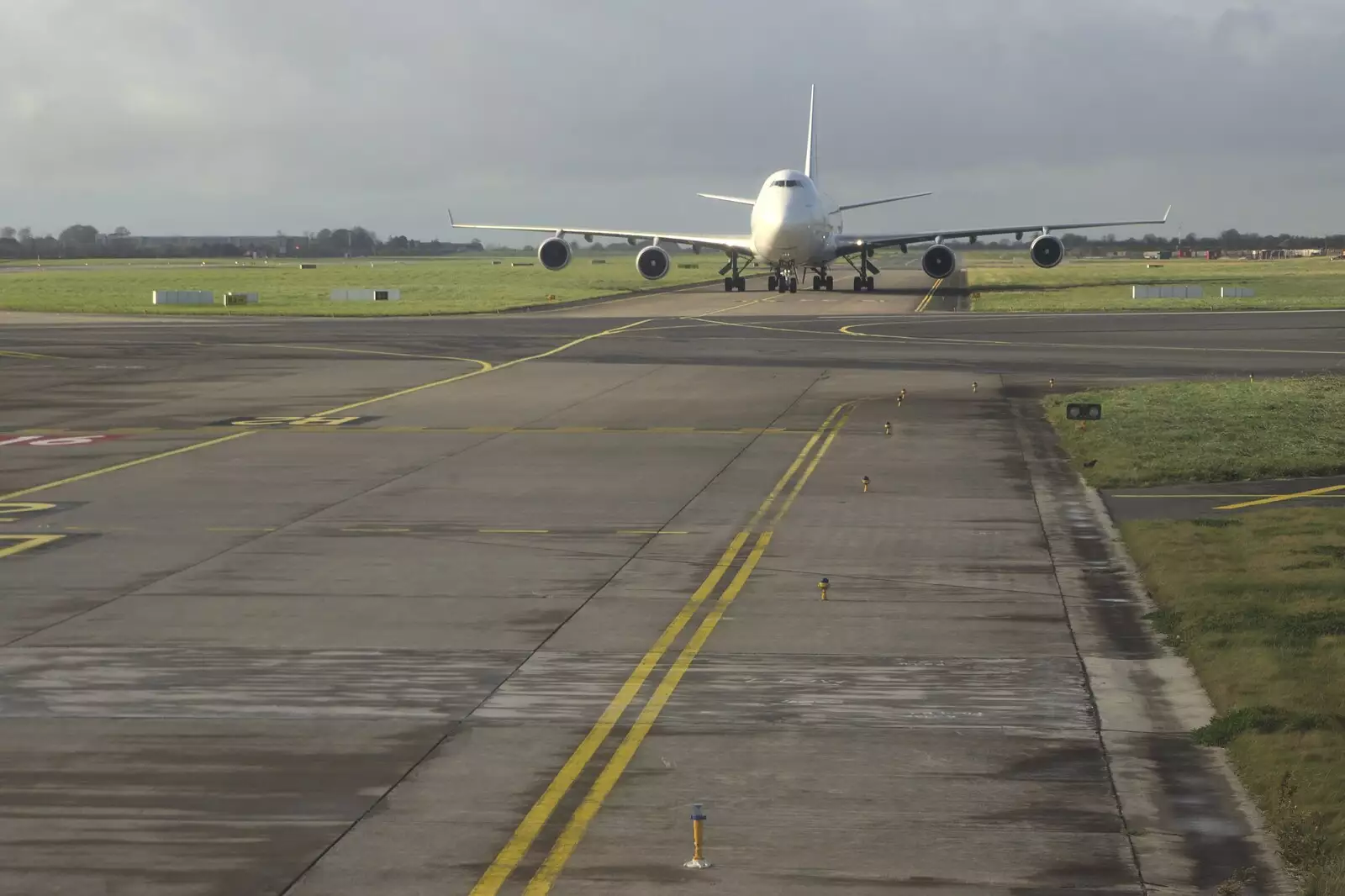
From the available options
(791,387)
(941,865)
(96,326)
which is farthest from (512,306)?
(941,865)

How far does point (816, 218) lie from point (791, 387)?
3976 cm

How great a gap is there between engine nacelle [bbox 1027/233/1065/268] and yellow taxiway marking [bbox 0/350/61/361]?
5512cm

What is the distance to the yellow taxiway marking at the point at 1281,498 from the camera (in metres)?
24.6

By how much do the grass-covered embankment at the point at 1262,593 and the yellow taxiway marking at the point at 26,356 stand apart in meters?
34.4

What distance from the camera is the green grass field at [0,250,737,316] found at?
88688mm

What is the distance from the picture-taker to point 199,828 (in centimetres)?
1066

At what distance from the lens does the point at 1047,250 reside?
9294 cm

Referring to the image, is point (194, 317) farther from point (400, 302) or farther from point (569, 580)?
point (569, 580)

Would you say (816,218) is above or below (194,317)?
above

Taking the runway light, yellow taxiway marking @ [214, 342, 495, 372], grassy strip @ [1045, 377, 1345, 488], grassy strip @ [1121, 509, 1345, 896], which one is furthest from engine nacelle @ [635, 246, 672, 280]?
the runway light

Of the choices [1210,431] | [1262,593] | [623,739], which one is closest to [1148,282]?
[1210,431]

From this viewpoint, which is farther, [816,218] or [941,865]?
[816,218]

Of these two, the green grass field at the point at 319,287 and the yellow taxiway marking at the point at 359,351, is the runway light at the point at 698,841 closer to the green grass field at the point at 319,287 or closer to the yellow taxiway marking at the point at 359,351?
the yellow taxiway marking at the point at 359,351

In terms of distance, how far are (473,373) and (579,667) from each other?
34.6 m
